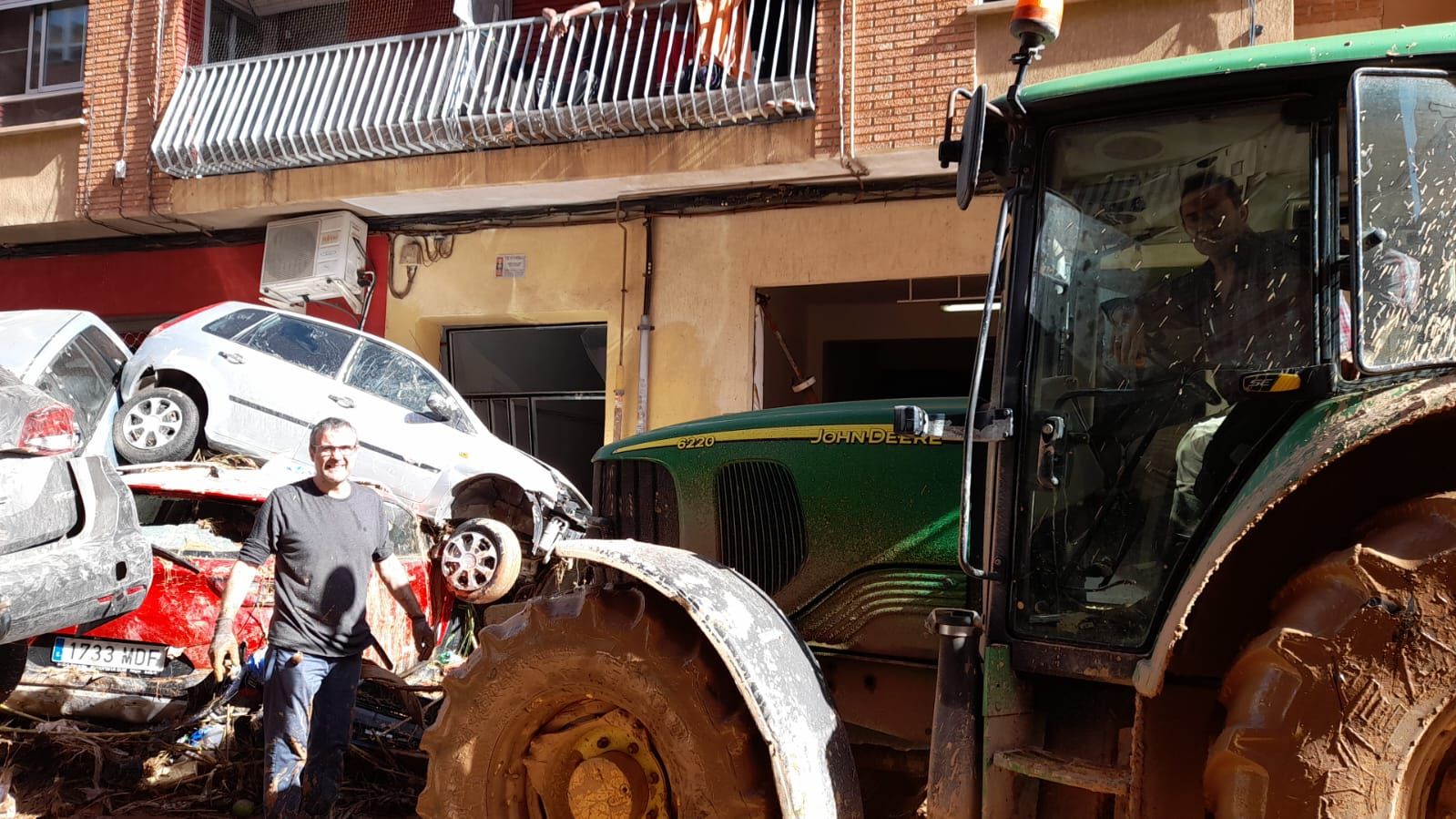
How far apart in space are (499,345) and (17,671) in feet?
28.1

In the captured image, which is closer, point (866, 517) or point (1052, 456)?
point (1052, 456)

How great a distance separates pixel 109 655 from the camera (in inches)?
223

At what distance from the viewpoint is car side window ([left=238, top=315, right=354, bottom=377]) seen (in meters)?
9.95

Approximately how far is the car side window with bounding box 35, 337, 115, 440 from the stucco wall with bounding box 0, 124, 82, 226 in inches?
171

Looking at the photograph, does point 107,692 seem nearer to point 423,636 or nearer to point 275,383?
point 423,636

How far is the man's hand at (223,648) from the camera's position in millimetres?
4562

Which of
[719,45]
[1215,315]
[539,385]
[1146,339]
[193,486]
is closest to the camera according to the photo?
[1215,315]

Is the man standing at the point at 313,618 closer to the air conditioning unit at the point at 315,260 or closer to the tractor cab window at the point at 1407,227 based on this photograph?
the tractor cab window at the point at 1407,227

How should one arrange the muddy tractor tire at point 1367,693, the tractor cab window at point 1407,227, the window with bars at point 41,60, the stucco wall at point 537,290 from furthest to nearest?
1. the window with bars at point 41,60
2. the stucco wall at point 537,290
3. the tractor cab window at point 1407,227
4. the muddy tractor tire at point 1367,693

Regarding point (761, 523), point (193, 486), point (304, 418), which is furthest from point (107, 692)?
point (304, 418)

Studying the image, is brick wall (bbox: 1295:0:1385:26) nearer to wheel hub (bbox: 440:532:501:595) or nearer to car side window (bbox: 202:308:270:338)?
wheel hub (bbox: 440:532:501:595)

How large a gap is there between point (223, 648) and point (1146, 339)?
361cm

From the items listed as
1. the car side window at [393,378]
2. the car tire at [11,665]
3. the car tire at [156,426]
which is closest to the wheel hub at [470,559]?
the car side window at [393,378]

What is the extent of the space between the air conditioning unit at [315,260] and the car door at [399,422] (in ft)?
8.03
